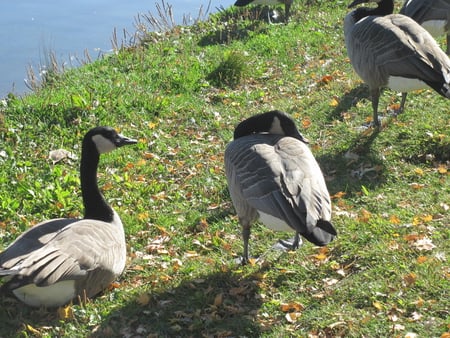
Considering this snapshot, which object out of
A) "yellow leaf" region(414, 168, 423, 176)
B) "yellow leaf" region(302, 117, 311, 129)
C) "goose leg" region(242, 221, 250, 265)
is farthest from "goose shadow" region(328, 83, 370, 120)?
"goose leg" region(242, 221, 250, 265)

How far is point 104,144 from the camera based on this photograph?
648 centimetres

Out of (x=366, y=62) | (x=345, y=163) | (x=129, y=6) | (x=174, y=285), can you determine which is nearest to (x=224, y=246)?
(x=174, y=285)

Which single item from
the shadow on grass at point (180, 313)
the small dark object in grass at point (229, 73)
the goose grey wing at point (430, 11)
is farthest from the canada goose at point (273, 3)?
the shadow on grass at point (180, 313)

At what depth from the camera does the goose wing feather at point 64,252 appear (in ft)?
17.1

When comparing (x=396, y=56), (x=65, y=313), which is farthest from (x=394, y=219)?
(x=65, y=313)

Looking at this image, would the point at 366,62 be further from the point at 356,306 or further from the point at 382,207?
the point at 356,306

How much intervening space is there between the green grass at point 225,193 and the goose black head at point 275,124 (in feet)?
3.52

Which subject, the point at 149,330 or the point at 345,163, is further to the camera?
the point at 345,163

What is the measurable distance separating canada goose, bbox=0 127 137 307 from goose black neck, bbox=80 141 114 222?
1 cm

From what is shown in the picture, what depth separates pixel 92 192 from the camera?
6445mm

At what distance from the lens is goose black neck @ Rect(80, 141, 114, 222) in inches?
253

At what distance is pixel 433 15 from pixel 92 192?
22.4ft

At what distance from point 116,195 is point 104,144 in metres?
1.49

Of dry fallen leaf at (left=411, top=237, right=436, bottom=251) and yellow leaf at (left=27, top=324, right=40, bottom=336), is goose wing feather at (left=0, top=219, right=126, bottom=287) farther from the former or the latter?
dry fallen leaf at (left=411, top=237, right=436, bottom=251)
